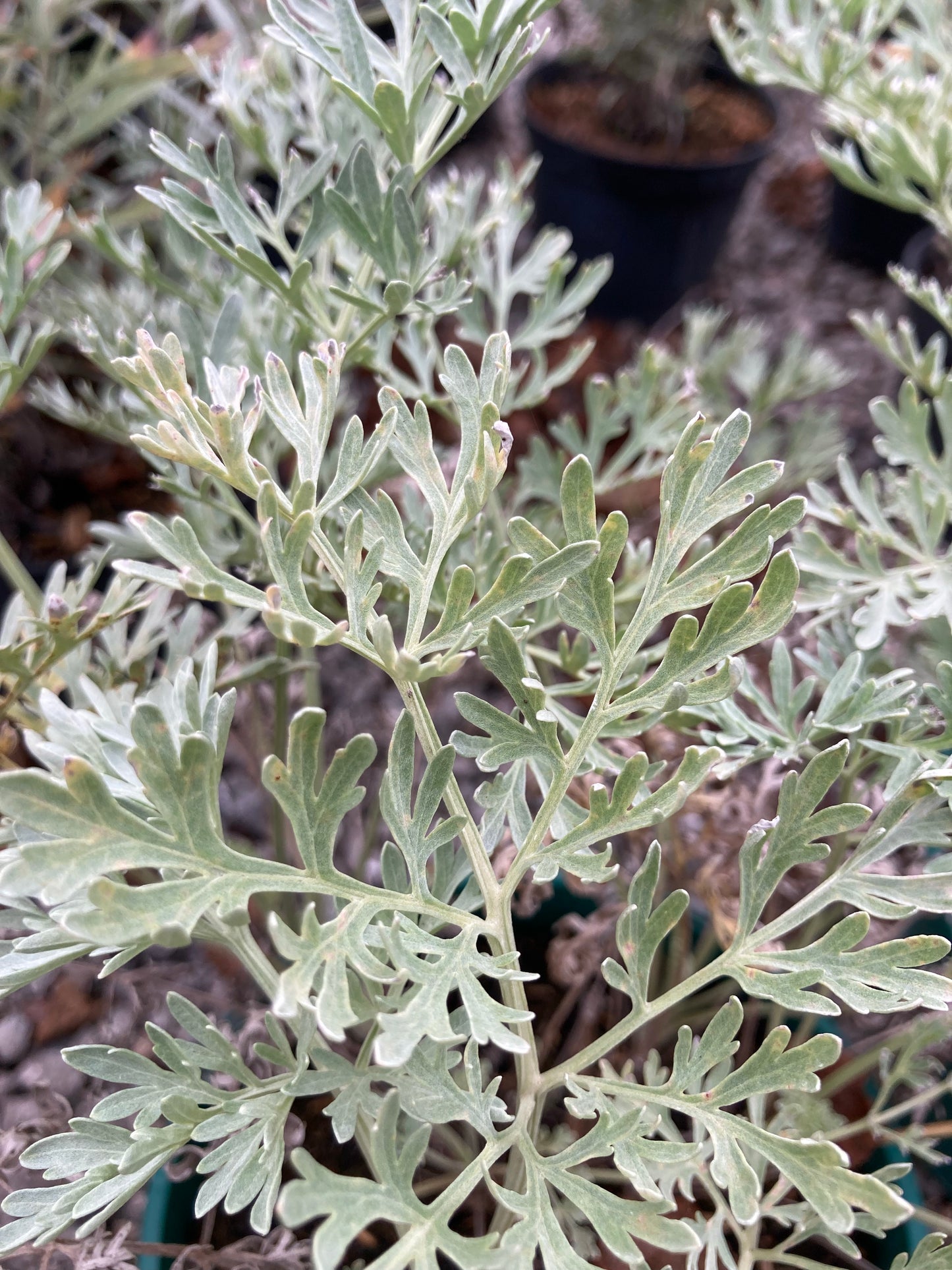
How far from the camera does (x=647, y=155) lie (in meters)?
1.62

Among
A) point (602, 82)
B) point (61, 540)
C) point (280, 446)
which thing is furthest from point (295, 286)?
point (602, 82)

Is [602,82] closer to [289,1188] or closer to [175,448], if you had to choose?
[175,448]

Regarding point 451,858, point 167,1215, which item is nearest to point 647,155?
point 451,858

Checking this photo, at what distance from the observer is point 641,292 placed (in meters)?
1.62

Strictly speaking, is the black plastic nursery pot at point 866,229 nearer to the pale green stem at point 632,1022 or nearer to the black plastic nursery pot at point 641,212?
the black plastic nursery pot at point 641,212

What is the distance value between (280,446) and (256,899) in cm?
34

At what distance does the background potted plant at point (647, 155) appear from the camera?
5.02 feet

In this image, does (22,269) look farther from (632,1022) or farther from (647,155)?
(647,155)

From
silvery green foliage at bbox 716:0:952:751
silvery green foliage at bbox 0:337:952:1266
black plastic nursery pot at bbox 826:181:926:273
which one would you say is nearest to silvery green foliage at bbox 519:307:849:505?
silvery green foliage at bbox 716:0:952:751

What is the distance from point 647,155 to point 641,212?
0.50ft

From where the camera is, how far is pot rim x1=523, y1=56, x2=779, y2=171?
150cm

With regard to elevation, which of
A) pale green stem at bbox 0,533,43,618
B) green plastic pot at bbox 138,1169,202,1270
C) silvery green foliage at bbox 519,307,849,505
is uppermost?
silvery green foliage at bbox 519,307,849,505

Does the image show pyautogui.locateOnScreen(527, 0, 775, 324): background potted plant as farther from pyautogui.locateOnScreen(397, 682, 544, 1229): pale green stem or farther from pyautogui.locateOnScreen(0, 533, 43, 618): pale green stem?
pyautogui.locateOnScreen(397, 682, 544, 1229): pale green stem

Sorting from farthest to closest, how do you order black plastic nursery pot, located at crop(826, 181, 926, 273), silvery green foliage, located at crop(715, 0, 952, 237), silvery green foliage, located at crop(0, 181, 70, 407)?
black plastic nursery pot, located at crop(826, 181, 926, 273) → silvery green foliage, located at crop(715, 0, 952, 237) → silvery green foliage, located at crop(0, 181, 70, 407)
